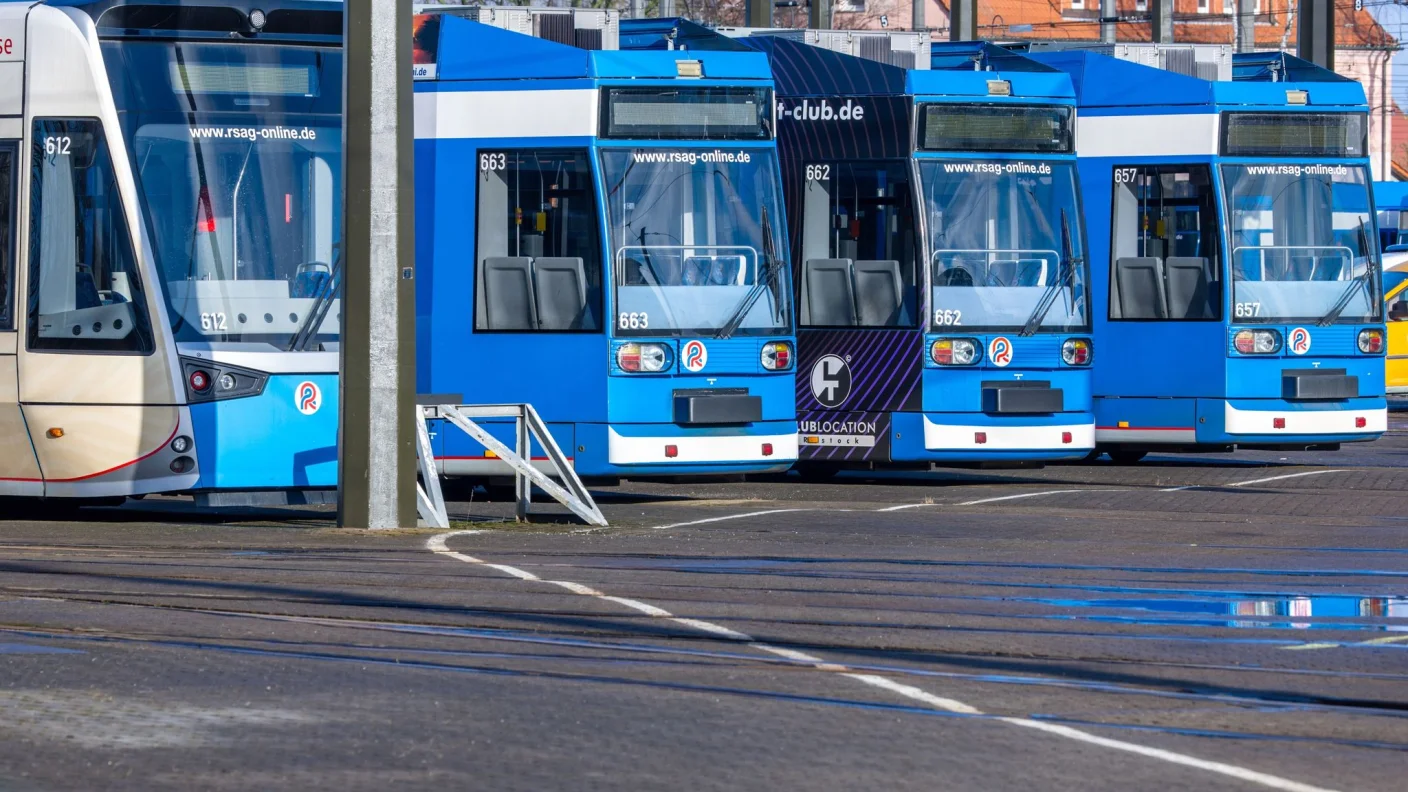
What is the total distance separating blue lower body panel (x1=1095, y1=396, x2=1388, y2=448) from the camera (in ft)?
66.1

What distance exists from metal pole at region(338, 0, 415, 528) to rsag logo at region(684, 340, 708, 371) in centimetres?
292

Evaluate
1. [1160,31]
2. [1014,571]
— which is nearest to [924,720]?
[1014,571]

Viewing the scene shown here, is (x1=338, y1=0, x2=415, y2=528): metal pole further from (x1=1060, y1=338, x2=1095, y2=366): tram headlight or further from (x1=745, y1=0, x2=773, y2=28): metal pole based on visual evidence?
(x1=745, y1=0, x2=773, y2=28): metal pole

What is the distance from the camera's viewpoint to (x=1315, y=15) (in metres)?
27.6

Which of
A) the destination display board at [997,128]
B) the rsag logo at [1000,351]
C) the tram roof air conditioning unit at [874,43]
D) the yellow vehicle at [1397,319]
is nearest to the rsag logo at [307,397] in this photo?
the destination display board at [997,128]

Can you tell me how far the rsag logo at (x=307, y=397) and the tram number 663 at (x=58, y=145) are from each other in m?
2.00

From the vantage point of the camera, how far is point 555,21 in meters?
16.1

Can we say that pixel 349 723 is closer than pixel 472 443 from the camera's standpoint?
Yes

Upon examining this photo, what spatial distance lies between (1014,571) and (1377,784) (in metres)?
5.20

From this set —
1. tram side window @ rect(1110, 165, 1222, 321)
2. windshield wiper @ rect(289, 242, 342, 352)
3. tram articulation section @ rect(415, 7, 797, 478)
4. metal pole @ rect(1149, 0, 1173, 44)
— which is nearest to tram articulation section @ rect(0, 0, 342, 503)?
windshield wiper @ rect(289, 242, 342, 352)

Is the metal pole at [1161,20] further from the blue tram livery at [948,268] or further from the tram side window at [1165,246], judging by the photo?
the blue tram livery at [948,268]

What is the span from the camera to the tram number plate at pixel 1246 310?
20172 mm

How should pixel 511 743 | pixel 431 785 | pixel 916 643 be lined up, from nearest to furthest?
pixel 431 785 → pixel 511 743 → pixel 916 643

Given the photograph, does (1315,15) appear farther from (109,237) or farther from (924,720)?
(924,720)
